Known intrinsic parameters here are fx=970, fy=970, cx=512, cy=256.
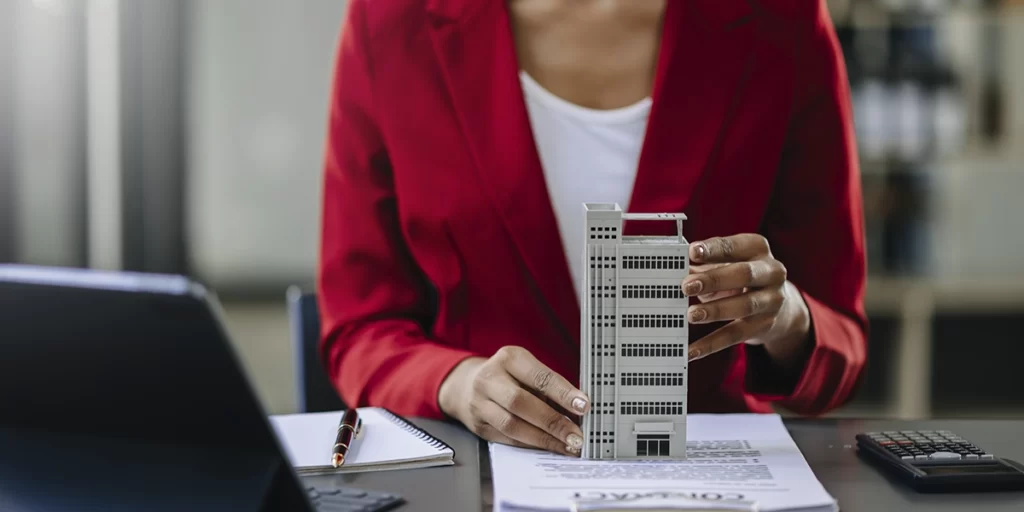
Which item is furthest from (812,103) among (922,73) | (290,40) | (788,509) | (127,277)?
(290,40)

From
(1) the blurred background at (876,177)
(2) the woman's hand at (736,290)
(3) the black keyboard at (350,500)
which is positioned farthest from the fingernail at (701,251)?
(1) the blurred background at (876,177)

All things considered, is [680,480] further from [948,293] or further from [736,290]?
[948,293]

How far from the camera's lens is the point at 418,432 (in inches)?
37.4

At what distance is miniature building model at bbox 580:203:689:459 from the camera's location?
83 cm

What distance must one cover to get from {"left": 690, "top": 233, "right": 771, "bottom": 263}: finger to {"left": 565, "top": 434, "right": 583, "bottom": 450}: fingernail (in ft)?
0.64

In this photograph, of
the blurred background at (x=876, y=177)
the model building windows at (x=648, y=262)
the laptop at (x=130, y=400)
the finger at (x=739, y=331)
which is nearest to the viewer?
the laptop at (x=130, y=400)

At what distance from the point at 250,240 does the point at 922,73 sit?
204 centimetres

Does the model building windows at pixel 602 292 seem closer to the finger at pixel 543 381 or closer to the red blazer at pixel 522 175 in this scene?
the finger at pixel 543 381

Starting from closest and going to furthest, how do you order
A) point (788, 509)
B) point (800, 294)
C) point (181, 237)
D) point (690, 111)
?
point (788, 509), point (800, 294), point (690, 111), point (181, 237)

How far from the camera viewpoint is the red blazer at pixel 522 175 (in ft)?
4.31

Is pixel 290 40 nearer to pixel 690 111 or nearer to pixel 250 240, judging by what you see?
pixel 250 240

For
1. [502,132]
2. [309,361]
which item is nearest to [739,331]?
[502,132]

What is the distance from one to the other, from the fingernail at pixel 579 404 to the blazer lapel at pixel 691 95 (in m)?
0.50

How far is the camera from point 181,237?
8.73ft
